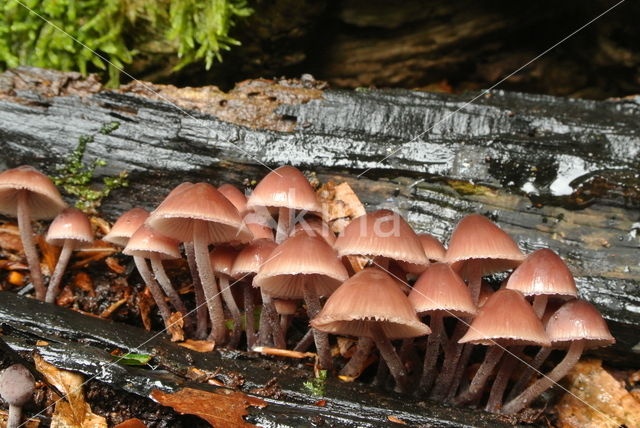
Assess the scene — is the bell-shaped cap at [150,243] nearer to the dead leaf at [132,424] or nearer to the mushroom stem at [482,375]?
the dead leaf at [132,424]

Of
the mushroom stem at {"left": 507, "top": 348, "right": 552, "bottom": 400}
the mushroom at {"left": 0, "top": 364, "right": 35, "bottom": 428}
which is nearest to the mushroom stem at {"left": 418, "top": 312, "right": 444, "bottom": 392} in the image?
the mushroom stem at {"left": 507, "top": 348, "right": 552, "bottom": 400}

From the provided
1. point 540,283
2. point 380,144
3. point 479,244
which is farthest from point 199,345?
point 540,283

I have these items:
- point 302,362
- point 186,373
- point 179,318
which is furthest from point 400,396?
point 179,318

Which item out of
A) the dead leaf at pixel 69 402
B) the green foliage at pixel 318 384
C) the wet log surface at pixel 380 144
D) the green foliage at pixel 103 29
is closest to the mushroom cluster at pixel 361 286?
the green foliage at pixel 318 384

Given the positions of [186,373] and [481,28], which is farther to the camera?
[481,28]

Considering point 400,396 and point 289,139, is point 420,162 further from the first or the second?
point 400,396

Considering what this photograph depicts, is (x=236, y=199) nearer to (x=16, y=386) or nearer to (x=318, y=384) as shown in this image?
(x=318, y=384)
